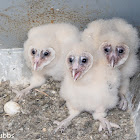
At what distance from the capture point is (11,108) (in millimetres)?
3504

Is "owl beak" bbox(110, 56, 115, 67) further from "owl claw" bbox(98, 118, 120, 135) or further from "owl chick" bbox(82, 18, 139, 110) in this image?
"owl claw" bbox(98, 118, 120, 135)

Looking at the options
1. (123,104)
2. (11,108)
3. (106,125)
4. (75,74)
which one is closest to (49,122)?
(11,108)

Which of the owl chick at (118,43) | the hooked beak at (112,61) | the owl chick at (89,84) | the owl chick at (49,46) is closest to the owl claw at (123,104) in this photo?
the owl chick at (118,43)

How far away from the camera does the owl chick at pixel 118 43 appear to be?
10.6ft

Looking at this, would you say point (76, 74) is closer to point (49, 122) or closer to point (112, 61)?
point (112, 61)

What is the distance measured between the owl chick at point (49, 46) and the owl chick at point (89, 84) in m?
0.37

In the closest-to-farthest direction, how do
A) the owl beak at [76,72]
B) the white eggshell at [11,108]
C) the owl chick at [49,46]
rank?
1. the owl beak at [76,72]
2. the owl chick at [49,46]
3. the white eggshell at [11,108]

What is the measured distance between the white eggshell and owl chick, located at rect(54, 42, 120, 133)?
54cm

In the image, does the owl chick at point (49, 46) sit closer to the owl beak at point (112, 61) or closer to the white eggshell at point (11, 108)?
the white eggshell at point (11, 108)

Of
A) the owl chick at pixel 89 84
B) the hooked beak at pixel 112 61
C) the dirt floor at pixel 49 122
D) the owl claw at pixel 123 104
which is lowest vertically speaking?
the dirt floor at pixel 49 122

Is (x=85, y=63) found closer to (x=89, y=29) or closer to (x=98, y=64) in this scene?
(x=98, y=64)

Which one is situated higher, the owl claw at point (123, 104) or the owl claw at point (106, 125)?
A: the owl claw at point (123, 104)

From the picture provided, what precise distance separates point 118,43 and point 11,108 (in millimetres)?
1406

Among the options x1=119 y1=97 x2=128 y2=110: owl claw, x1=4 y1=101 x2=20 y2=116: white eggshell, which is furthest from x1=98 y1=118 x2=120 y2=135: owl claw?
x1=4 y1=101 x2=20 y2=116: white eggshell
